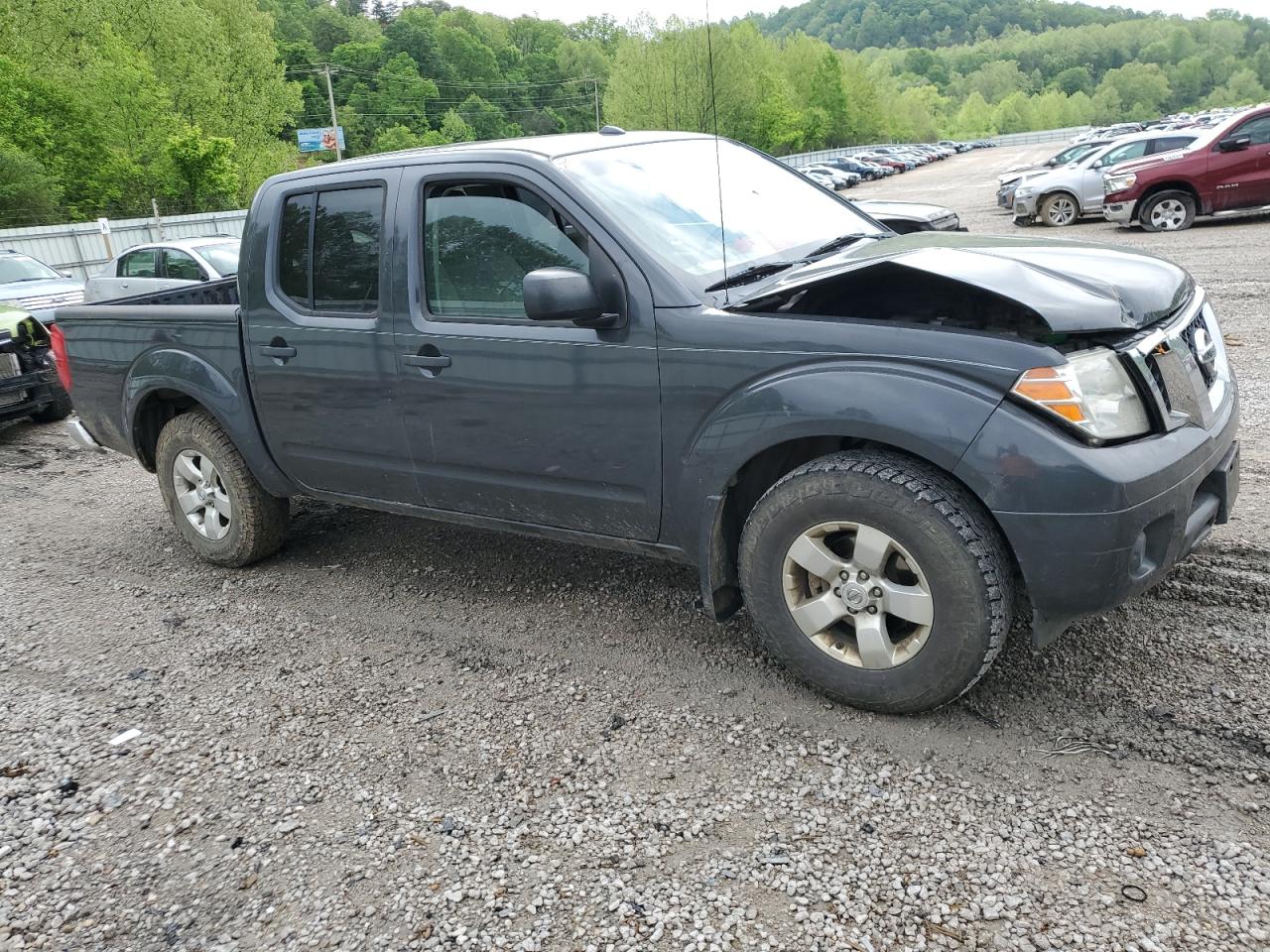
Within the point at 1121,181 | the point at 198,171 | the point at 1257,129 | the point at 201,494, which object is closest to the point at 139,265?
the point at 201,494

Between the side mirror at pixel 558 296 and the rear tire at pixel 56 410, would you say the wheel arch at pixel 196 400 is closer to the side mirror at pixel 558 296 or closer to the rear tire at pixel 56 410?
the side mirror at pixel 558 296

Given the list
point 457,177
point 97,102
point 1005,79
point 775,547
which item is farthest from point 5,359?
point 1005,79

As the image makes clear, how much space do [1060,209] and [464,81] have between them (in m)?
105

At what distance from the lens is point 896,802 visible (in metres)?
2.75

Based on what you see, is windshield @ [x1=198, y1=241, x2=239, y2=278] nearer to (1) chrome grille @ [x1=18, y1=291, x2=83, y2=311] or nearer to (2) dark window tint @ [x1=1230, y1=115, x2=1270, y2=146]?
(1) chrome grille @ [x1=18, y1=291, x2=83, y2=311]

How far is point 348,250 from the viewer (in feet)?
13.4

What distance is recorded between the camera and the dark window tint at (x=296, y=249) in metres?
4.24

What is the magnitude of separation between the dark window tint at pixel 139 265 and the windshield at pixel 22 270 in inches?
54.3

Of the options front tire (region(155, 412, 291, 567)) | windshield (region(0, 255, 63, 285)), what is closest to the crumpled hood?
front tire (region(155, 412, 291, 567))

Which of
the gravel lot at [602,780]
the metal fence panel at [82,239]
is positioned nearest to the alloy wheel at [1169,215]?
the gravel lot at [602,780]

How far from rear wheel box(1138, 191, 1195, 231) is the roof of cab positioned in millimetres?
14421

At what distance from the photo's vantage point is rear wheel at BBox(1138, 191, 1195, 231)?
51.6ft

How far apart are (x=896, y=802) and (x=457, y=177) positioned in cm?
271

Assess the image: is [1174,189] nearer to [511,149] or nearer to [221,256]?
[221,256]
